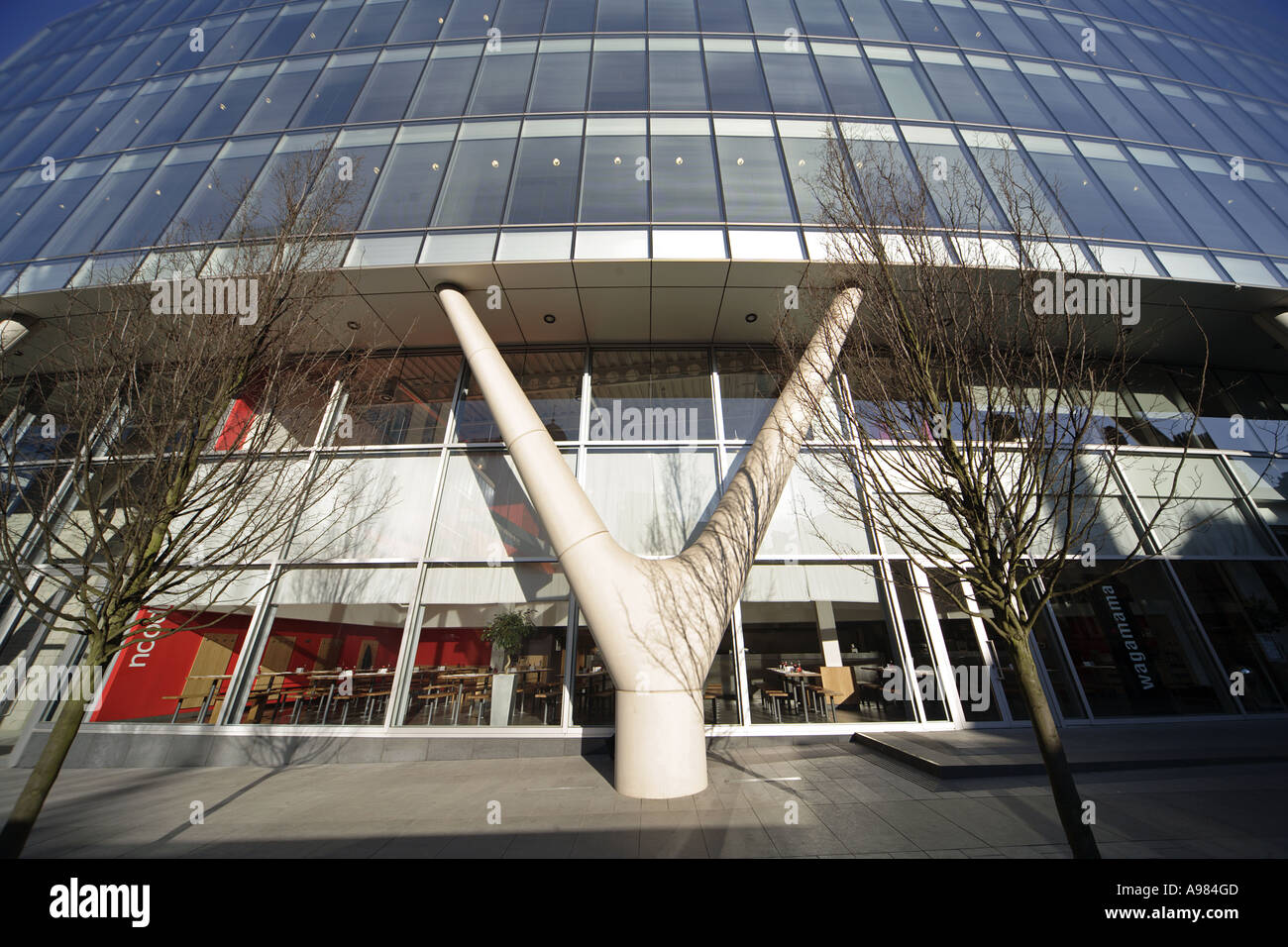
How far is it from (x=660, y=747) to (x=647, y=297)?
320 inches

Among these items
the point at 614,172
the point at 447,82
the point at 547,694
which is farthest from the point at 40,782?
the point at 447,82

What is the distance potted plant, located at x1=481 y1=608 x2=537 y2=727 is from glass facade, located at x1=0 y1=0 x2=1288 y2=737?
0.21 feet

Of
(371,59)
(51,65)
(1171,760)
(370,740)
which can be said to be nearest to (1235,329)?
(1171,760)

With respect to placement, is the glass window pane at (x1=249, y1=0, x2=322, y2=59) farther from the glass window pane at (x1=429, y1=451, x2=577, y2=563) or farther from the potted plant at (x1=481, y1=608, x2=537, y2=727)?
the potted plant at (x1=481, y1=608, x2=537, y2=727)

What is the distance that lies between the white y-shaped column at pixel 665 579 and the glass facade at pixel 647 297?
1154mm

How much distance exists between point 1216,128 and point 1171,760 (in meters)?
16.5

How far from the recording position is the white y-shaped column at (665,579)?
18.9 feet

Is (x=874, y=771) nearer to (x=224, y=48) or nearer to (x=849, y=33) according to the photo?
(x=849, y=33)

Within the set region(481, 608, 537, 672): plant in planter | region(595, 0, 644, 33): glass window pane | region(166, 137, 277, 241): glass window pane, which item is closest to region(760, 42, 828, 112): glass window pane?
region(595, 0, 644, 33): glass window pane

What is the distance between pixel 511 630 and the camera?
8.61 m
